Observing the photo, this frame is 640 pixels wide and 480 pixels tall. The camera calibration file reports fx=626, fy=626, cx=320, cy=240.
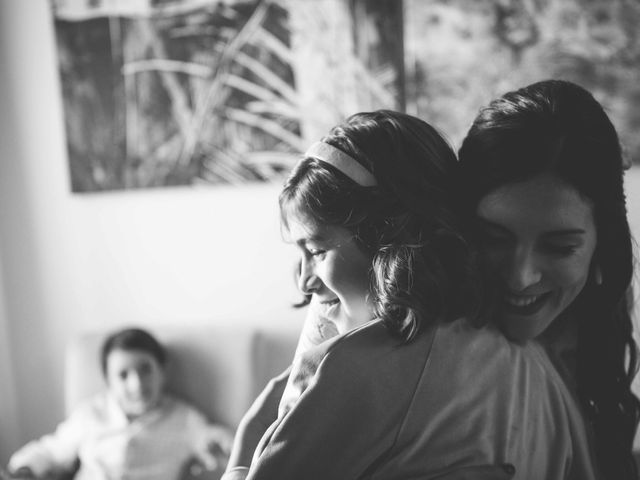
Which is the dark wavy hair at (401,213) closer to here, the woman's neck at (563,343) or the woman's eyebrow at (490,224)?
the woman's eyebrow at (490,224)

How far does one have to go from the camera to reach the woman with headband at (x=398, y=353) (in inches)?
25.9

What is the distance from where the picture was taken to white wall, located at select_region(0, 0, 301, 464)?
224 centimetres

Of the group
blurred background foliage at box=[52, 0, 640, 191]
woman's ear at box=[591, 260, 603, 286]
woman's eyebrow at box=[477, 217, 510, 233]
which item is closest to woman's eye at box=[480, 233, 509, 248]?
woman's eyebrow at box=[477, 217, 510, 233]

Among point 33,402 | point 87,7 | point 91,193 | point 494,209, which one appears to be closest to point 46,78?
point 87,7

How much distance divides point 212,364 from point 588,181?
1.54 m

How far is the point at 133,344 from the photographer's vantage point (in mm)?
1996

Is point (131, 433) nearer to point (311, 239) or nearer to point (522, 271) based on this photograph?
A: point (311, 239)

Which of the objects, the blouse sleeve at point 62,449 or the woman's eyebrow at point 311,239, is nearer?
the woman's eyebrow at point 311,239

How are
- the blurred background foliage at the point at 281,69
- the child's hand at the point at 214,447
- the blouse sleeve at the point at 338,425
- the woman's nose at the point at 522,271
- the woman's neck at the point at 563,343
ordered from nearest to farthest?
the blouse sleeve at the point at 338,425
the woman's nose at the point at 522,271
the woman's neck at the point at 563,343
the blurred background foliage at the point at 281,69
the child's hand at the point at 214,447

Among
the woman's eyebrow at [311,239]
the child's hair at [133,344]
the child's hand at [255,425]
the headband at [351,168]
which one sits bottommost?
the child's hair at [133,344]

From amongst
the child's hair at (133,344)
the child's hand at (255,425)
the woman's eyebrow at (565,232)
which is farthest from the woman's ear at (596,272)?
the child's hair at (133,344)

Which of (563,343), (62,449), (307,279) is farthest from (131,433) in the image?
(563,343)

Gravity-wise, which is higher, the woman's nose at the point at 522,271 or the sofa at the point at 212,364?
the woman's nose at the point at 522,271

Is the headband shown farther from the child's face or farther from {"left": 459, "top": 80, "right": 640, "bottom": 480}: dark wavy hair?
the child's face
